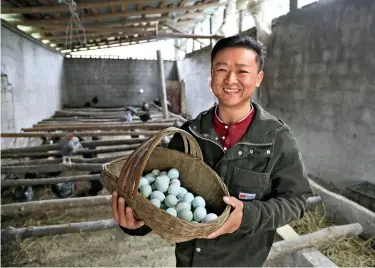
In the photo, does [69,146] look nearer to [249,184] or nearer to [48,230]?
[48,230]

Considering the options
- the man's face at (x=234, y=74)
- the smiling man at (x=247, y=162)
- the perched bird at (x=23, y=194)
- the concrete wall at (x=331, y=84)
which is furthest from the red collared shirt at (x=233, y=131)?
the perched bird at (x=23, y=194)

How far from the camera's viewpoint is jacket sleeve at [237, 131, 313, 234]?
105 centimetres

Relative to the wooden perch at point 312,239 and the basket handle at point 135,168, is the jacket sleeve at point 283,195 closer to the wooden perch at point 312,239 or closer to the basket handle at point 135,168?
the basket handle at point 135,168

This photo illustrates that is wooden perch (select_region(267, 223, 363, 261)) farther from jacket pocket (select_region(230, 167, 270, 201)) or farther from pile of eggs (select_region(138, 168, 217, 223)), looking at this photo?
pile of eggs (select_region(138, 168, 217, 223))

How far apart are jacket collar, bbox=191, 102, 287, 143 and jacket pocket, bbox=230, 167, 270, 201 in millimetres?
147

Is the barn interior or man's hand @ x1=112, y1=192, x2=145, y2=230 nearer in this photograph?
man's hand @ x1=112, y1=192, x2=145, y2=230

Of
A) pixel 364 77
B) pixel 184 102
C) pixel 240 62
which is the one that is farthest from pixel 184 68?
pixel 240 62

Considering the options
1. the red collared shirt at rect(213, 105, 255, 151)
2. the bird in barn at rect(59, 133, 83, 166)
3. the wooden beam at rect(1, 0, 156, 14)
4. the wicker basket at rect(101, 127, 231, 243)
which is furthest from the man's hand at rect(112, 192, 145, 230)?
the wooden beam at rect(1, 0, 156, 14)

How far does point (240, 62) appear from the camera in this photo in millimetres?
1159

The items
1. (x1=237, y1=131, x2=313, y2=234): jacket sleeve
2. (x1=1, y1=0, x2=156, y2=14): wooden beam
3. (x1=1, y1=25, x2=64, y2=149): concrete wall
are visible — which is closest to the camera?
(x1=237, y1=131, x2=313, y2=234): jacket sleeve

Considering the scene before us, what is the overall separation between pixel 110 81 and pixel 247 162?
Result: 12822mm

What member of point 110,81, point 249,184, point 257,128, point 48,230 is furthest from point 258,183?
point 110,81

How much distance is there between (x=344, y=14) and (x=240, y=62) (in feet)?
10.9

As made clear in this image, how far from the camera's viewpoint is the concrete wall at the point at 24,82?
587cm
